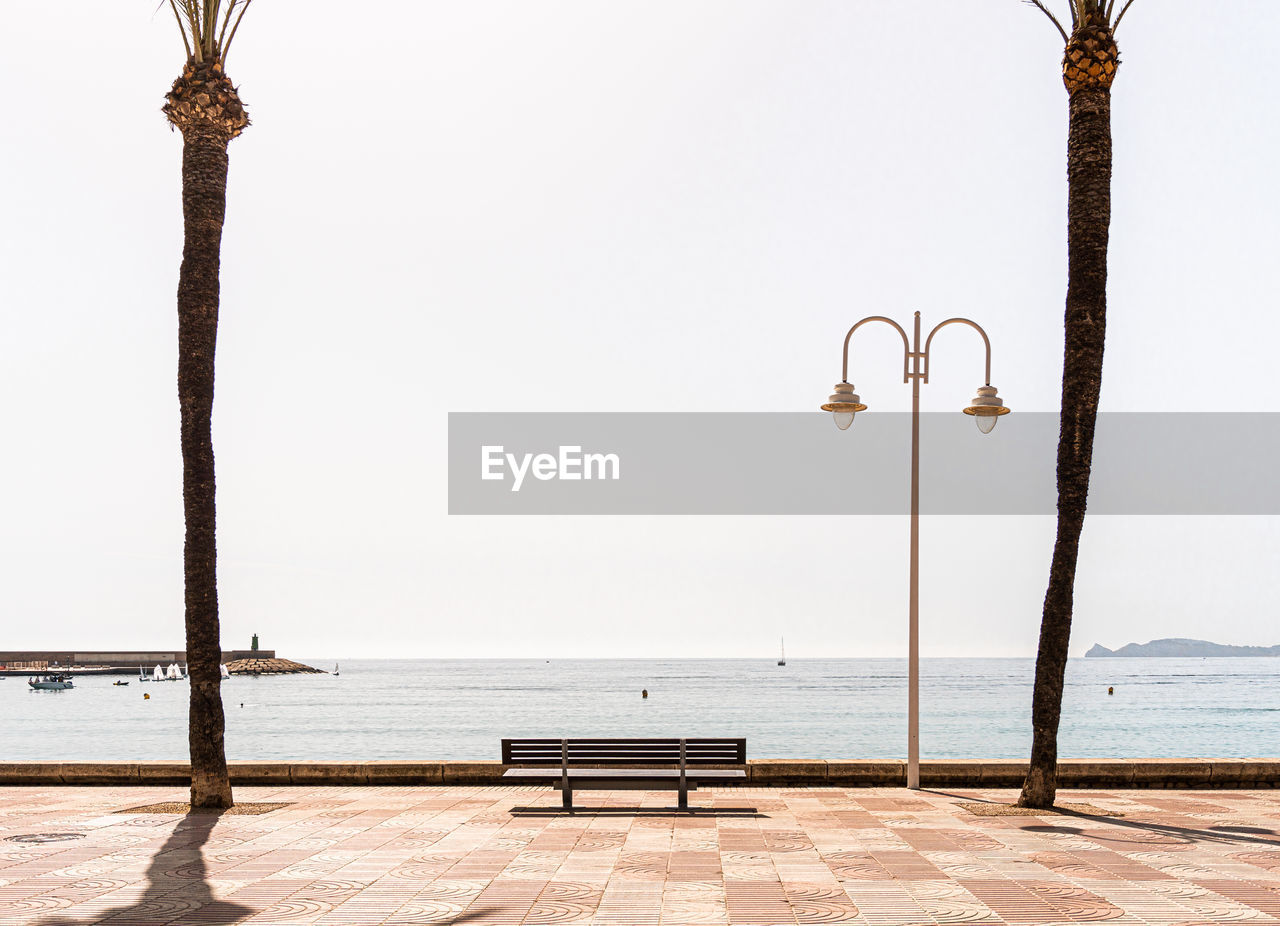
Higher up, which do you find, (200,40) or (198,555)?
(200,40)

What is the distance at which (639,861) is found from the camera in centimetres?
872

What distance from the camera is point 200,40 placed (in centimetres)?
1274

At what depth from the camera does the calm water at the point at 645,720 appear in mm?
61406

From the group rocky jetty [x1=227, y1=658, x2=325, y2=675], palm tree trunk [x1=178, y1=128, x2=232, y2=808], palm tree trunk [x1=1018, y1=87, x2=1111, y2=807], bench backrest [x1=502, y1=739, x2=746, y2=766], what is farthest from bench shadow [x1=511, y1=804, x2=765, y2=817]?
rocky jetty [x1=227, y1=658, x2=325, y2=675]

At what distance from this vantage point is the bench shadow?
11227 mm

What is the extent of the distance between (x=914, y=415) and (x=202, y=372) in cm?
882

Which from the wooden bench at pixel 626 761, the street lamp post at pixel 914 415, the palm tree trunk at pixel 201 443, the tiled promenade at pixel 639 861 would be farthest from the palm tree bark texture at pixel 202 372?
the street lamp post at pixel 914 415

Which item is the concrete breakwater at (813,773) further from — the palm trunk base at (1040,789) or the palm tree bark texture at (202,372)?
the palm tree bark texture at (202,372)

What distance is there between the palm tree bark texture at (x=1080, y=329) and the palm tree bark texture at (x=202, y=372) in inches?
353

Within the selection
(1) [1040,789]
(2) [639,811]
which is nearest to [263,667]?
(2) [639,811]

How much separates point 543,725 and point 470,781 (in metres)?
63.7

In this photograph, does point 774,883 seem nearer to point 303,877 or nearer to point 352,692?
point 303,877

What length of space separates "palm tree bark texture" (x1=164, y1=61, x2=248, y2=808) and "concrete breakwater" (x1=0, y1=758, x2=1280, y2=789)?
1.84 m

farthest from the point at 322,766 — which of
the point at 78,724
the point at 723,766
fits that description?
the point at 78,724
